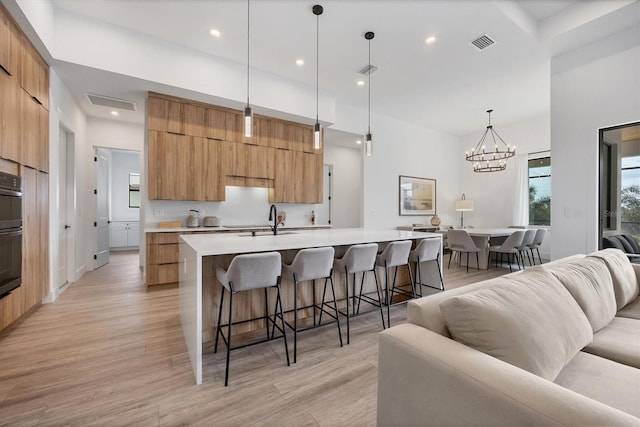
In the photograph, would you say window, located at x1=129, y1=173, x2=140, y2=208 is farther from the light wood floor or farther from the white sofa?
the white sofa

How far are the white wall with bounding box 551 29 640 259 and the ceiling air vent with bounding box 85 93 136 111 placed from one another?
633 centimetres

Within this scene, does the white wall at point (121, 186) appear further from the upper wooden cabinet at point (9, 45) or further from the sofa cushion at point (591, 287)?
the sofa cushion at point (591, 287)

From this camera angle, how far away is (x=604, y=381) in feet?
3.68

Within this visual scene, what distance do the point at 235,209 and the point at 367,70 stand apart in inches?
130

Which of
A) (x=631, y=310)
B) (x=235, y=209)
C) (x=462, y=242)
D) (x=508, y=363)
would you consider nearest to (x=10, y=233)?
(x=235, y=209)

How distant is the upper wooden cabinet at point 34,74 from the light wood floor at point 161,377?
2349 millimetres

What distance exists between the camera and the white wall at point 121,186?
26.4 ft

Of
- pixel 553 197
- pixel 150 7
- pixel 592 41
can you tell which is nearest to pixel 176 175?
pixel 150 7

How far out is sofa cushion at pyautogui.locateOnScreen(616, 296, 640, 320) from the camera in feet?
6.03

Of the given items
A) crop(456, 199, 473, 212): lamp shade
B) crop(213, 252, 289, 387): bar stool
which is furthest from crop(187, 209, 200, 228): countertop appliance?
crop(456, 199, 473, 212): lamp shade

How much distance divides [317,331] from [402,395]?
1696mm

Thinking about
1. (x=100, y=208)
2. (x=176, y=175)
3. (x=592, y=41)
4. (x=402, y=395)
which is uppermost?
(x=592, y=41)

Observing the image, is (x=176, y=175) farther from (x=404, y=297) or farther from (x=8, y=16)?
(x=404, y=297)

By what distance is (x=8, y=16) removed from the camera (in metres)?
2.46
